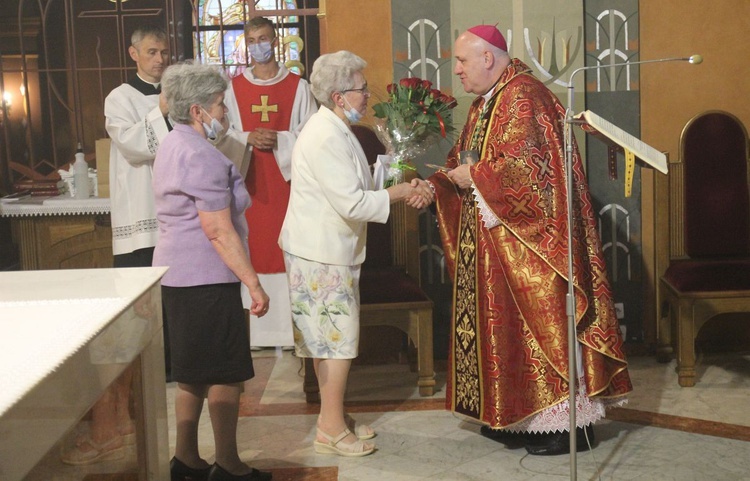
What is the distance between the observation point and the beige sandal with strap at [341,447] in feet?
12.8

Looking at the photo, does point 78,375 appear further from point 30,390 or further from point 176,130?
point 176,130

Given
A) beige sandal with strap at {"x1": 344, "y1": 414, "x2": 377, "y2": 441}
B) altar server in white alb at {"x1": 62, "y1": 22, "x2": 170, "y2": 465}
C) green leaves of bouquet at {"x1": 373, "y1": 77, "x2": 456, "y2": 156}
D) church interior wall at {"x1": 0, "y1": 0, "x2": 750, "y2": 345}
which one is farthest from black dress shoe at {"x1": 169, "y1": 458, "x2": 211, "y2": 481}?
church interior wall at {"x1": 0, "y1": 0, "x2": 750, "y2": 345}

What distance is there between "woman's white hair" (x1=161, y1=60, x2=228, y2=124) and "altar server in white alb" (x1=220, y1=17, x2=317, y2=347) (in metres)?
1.96

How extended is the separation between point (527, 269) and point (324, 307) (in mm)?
801

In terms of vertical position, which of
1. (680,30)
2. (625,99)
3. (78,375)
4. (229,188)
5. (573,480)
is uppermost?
(680,30)

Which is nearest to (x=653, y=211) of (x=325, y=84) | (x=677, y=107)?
(x=677, y=107)

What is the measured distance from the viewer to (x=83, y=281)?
263cm

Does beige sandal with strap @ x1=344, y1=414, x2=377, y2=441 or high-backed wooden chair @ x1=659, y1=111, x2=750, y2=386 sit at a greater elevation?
high-backed wooden chair @ x1=659, y1=111, x2=750, y2=386

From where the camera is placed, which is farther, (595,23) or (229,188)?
(595,23)

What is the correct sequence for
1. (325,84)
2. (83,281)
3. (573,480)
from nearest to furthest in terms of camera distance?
1. (83,281)
2. (573,480)
3. (325,84)

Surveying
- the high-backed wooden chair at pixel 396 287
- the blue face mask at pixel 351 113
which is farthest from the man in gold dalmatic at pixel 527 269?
the high-backed wooden chair at pixel 396 287

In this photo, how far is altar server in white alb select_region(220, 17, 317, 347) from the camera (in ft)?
17.5

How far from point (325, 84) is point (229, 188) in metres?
0.66

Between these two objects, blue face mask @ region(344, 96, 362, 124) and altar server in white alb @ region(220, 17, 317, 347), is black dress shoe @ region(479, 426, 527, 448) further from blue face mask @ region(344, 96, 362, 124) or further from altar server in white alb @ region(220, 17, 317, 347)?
altar server in white alb @ region(220, 17, 317, 347)
